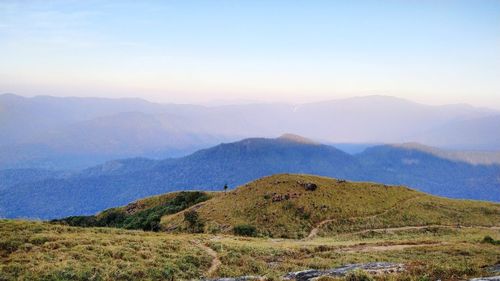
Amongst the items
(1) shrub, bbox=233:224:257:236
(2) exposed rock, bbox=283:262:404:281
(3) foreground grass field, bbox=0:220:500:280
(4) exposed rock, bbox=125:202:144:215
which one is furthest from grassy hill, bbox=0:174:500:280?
(2) exposed rock, bbox=283:262:404:281

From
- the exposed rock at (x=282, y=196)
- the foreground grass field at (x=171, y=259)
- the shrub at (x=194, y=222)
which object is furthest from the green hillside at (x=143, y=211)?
the foreground grass field at (x=171, y=259)

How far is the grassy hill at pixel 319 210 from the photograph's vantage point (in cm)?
8706

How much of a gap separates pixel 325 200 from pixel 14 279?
79531 mm

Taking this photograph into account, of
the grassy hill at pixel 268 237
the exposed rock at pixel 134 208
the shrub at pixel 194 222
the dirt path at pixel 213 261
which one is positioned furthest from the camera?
the exposed rock at pixel 134 208

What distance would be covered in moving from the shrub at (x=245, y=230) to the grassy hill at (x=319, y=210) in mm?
227

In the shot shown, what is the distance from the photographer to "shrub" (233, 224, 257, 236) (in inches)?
3189

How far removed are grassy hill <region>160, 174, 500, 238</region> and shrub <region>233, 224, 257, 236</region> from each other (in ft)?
0.74

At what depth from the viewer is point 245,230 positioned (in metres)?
81.6

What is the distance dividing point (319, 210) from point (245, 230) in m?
20.4

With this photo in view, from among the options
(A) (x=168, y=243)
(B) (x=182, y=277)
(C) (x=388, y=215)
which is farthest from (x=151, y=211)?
(B) (x=182, y=277)

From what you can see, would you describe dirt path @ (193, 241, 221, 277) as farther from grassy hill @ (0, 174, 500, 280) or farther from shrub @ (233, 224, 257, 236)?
shrub @ (233, 224, 257, 236)

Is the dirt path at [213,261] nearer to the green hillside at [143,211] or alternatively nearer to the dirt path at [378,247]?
the dirt path at [378,247]

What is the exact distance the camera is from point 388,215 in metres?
92.1

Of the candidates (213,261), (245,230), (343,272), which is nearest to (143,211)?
(245,230)
